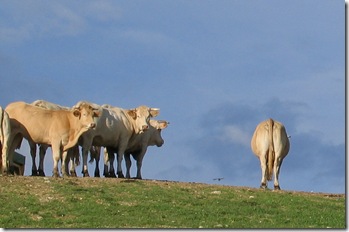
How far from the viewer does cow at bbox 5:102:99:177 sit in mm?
31672

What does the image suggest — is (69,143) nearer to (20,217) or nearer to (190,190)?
(190,190)

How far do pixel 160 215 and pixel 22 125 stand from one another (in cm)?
946

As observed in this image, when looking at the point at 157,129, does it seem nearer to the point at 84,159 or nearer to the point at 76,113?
the point at 84,159

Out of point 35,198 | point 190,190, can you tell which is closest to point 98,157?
point 190,190

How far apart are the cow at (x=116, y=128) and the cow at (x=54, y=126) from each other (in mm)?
708

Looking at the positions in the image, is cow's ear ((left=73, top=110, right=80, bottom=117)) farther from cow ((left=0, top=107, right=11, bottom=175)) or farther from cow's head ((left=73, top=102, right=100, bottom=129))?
cow ((left=0, top=107, right=11, bottom=175))

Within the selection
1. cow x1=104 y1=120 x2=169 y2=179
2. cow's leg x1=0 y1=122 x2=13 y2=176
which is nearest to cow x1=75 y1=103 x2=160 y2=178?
cow x1=104 y1=120 x2=169 y2=179

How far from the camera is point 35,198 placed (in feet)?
83.4

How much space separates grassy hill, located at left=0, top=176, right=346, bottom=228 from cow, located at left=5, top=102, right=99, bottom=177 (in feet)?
8.96

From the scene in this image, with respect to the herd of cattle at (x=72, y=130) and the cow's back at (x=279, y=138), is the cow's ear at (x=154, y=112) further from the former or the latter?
the cow's back at (x=279, y=138)

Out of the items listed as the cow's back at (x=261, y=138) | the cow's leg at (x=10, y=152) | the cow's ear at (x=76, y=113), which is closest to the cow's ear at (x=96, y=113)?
the cow's ear at (x=76, y=113)

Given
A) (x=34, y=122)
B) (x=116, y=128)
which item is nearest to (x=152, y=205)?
(x=34, y=122)

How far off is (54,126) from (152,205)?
760 cm

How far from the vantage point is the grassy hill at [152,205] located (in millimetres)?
22781
